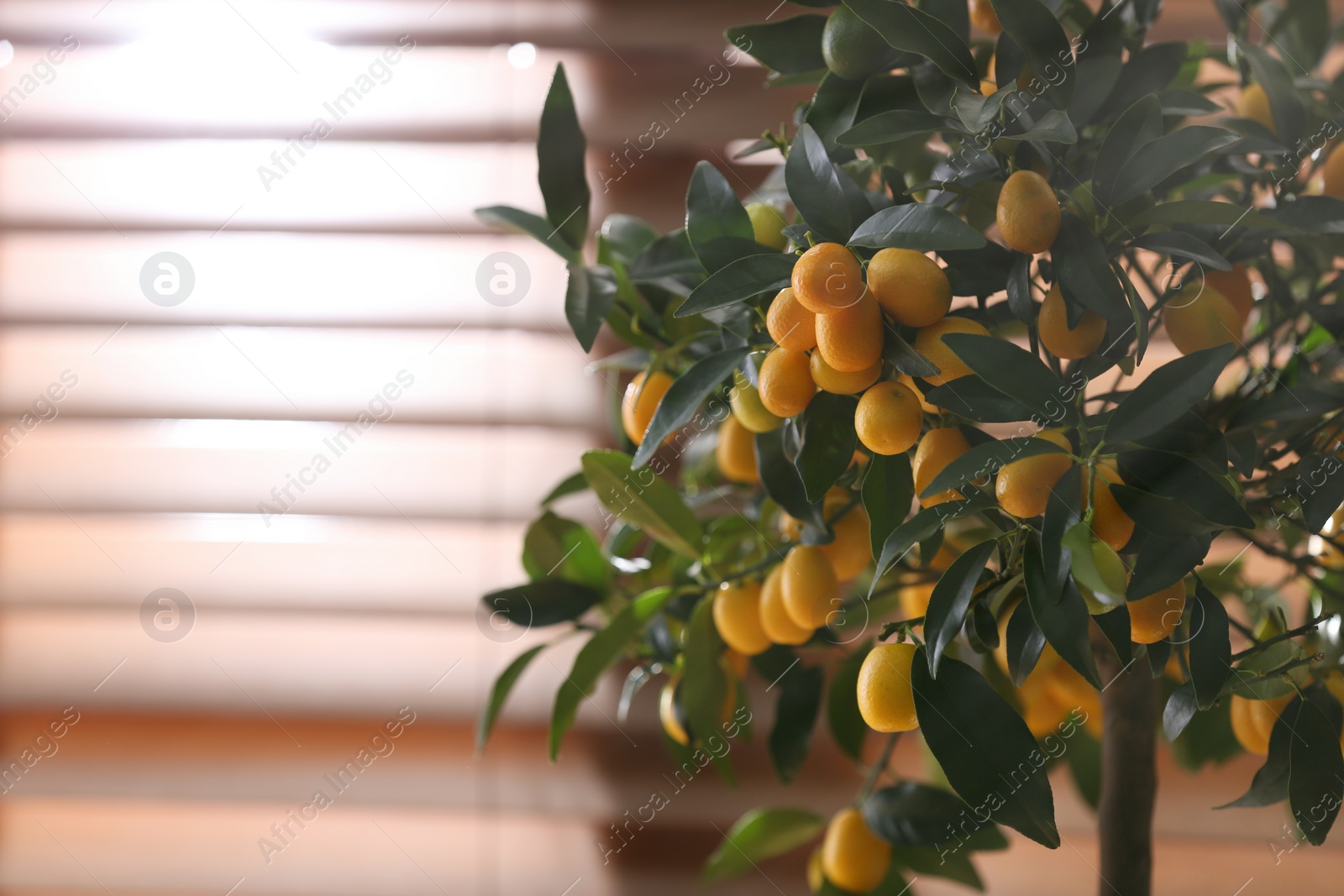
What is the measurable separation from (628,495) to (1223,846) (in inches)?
30.5

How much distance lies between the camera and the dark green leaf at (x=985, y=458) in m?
0.41

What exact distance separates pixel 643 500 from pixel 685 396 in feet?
0.50

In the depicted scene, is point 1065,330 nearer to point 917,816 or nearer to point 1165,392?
point 1165,392

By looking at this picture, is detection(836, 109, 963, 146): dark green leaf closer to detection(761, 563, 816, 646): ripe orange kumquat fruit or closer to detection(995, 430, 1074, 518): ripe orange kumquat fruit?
detection(995, 430, 1074, 518): ripe orange kumquat fruit

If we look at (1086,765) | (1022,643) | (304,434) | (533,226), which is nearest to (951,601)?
(1022,643)

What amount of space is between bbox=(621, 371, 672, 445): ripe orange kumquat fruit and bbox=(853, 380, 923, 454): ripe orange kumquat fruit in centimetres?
19

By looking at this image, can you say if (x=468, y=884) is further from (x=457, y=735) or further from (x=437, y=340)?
(x=437, y=340)

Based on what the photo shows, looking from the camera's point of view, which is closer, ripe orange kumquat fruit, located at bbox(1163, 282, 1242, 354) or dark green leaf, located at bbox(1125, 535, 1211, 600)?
dark green leaf, located at bbox(1125, 535, 1211, 600)

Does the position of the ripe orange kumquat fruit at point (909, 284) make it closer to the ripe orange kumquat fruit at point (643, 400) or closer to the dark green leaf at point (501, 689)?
the ripe orange kumquat fruit at point (643, 400)

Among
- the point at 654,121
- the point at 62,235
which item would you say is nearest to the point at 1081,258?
the point at 654,121

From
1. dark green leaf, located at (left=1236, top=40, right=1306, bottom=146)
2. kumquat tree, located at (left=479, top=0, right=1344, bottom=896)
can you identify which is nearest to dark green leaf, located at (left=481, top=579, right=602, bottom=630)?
kumquat tree, located at (left=479, top=0, right=1344, bottom=896)

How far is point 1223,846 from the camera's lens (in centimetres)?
92

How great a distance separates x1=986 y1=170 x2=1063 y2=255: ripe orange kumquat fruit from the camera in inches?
17.1

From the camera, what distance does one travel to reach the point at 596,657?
25.2 inches
